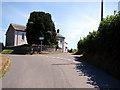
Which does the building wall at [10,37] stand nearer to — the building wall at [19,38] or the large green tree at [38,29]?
the building wall at [19,38]

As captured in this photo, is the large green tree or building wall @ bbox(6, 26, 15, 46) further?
building wall @ bbox(6, 26, 15, 46)

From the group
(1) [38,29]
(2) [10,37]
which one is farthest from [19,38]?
(1) [38,29]

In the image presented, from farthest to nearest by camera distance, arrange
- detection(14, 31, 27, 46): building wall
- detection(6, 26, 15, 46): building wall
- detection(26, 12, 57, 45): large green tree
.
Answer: detection(6, 26, 15, 46): building wall → detection(14, 31, 27, 46): building wall → detection(26, 12, 57, 45): large green tree

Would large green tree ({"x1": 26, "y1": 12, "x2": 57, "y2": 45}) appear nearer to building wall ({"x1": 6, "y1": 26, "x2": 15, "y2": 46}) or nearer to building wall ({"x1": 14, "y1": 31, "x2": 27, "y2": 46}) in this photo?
building wall ({"x1": 14, "y1": 31, "x2": 27, "y2": 46})

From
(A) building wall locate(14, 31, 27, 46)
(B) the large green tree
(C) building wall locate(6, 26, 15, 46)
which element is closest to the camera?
(B) the large green tree

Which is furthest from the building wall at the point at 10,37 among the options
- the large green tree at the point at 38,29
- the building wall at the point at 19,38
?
the large green tree at the point at 38,29

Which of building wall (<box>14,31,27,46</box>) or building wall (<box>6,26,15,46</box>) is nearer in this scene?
building wall (<box>14,31,27,46</box>)

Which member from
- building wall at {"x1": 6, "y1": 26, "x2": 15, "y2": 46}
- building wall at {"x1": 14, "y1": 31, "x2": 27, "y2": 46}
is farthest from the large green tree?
building wall at {"x1": 6, "y1": 26, "x2": 15, "y2": 46}

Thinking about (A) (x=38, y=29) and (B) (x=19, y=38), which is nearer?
(A) (x=38, y=29)

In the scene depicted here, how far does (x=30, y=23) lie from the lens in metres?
25.7

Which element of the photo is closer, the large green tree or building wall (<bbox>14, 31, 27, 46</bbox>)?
the large green tree

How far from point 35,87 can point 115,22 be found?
21.2 ft

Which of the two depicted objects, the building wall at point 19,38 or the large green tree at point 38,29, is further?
the building wall at point 19,38

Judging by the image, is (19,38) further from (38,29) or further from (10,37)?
(38,29)
